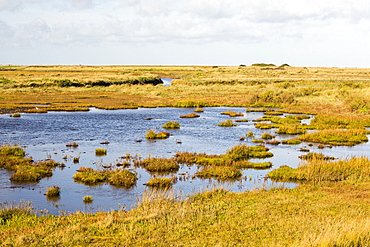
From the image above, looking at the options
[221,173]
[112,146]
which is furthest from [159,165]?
[112,146]

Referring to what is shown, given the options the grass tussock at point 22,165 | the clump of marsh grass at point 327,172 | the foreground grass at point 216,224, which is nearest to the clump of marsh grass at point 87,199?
the foreground grass at point 216,224

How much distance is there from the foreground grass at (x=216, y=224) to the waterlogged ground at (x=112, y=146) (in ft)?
10.3

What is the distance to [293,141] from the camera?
36312 mm

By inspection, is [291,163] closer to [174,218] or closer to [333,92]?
[174,218]

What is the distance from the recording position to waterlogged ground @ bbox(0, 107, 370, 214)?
20.6 meters

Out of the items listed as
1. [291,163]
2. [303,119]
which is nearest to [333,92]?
[303,119]

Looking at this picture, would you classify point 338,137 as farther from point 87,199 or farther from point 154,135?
point 87,199

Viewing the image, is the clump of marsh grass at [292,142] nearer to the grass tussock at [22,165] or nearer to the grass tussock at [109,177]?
the grass tussock at [109,177]

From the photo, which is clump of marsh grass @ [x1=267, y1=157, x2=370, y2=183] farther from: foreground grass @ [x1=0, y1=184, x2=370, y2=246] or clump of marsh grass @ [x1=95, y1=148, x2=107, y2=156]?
clump of marsh grass @ [x1=95, y1=148, x2=107, y2=156]

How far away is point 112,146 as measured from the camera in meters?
Answer: 33.9

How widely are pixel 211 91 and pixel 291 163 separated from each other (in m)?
64.3

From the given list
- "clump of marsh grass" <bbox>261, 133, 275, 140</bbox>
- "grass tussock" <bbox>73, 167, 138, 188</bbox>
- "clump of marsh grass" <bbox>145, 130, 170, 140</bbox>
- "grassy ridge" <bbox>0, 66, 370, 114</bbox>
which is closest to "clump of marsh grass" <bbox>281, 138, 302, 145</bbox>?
"clump of marsh grass" <bbox>261, 133, 275, 140</bbox>

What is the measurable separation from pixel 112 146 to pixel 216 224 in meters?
21.5

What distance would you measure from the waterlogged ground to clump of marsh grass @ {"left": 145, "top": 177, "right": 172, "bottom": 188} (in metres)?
0.48
